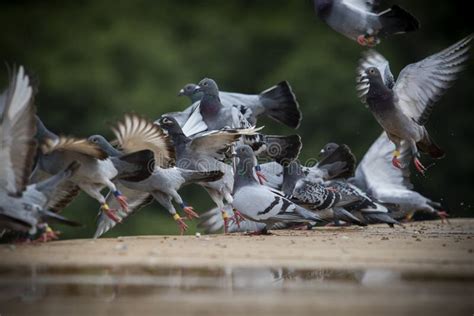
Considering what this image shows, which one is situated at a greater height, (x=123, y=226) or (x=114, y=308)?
(x=114, y=308)

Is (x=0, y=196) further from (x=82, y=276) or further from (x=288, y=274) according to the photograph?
(x=288, y=274)

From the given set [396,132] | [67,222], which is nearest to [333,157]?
[396,132]

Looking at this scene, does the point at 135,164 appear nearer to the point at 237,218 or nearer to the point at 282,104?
the point at 237,218

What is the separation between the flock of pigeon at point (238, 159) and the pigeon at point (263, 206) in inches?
0.5

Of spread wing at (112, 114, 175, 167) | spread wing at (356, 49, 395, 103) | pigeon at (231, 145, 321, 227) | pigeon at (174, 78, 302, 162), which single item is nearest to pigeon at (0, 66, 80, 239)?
spread wing at (112, 114, 175, 167)

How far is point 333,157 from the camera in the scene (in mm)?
11680

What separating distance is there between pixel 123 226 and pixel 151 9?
9126 mm

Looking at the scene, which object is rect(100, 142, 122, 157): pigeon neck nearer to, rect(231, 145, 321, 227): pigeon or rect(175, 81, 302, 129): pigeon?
rect(231, 145, 321, 227): pigeon

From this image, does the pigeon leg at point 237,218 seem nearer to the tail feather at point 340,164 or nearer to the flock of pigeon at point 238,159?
the flock of pigeon at point 238,159

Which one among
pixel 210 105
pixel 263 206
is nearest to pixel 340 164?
pixel 210 105

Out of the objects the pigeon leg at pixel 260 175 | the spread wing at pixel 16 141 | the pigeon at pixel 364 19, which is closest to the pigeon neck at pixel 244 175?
the pigeon leg at pixel 260 175

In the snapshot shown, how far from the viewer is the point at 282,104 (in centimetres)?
1237

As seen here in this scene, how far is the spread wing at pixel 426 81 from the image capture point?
10.9 meters

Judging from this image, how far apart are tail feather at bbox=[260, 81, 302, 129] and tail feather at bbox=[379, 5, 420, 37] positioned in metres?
1.84
